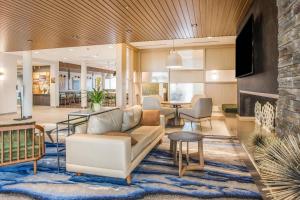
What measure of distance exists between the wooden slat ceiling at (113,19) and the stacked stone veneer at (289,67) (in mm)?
1972

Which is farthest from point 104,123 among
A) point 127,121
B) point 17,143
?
point 17,143

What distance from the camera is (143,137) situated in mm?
3539

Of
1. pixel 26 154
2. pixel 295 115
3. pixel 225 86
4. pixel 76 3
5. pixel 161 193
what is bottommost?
pixel 161 193

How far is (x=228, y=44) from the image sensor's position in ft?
28.9

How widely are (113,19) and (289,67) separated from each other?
11.9 ft

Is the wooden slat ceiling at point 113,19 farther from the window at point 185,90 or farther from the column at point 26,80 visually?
the window at point 185,90

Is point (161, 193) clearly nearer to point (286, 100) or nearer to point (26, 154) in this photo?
point (286, 100)

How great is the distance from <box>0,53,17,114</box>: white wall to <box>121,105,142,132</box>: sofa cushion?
799cm

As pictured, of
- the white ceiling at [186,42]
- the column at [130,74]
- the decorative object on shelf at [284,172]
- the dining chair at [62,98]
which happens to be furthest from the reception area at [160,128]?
the dining chair at [62,98]

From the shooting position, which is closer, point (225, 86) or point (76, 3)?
point (76, 3)

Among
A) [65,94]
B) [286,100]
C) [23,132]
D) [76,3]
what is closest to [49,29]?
[76,3]

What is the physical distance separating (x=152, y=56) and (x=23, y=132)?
7.33m

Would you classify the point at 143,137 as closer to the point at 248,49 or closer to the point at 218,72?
the point at 248,49

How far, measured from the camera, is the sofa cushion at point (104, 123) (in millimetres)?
3162
